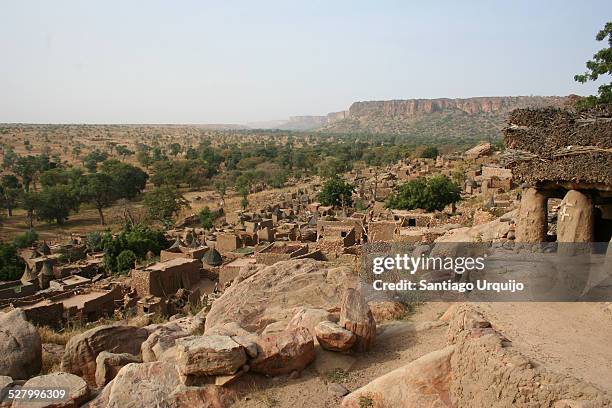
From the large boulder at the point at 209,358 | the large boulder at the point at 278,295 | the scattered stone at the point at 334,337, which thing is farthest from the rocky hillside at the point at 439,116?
the large boulder at the point at 209,358

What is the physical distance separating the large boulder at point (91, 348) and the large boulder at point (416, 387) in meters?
3.79

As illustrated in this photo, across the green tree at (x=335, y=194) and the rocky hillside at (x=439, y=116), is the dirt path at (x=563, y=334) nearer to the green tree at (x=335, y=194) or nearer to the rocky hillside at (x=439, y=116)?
the green tree at (x=335, y=194)

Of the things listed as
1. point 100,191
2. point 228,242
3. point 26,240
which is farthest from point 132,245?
point 100,191

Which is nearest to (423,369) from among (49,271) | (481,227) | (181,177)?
(481,227)

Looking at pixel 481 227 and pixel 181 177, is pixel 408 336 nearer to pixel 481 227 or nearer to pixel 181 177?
pixel 481 227

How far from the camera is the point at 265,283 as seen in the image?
8500 mm

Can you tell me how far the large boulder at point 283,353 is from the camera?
5605mm

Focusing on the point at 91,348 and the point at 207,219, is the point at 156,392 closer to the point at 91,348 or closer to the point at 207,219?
the point at 91,348

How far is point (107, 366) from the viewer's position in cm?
627

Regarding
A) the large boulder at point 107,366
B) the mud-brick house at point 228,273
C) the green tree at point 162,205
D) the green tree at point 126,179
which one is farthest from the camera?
the green tree at point 126,179

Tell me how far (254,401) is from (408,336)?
220 cm

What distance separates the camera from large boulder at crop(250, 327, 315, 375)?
5605mm

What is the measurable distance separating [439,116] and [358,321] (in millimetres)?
157041

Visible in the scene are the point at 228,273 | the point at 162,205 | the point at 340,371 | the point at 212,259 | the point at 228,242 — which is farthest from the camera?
the point at 162,205
